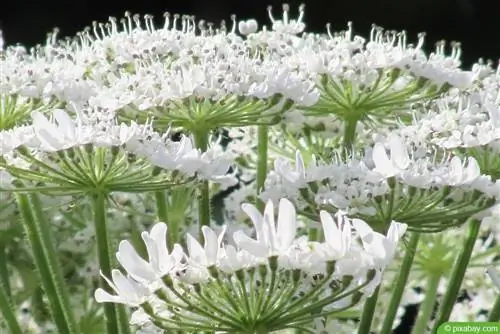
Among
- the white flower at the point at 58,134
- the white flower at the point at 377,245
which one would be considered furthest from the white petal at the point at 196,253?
the white flower at the point at 58,134

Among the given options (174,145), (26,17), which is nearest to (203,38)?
(174,145)

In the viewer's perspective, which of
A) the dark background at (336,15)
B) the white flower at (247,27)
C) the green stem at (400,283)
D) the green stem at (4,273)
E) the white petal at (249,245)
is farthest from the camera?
the dark background at (336,15)

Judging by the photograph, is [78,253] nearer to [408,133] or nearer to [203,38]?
[203,38]

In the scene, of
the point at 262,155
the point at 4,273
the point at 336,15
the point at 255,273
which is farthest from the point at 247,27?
the point at 336,15

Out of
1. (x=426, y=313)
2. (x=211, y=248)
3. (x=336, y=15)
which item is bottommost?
(x=426, y=313)

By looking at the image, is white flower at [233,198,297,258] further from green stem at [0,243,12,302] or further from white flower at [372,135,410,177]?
green stem at [0,243,12,302]

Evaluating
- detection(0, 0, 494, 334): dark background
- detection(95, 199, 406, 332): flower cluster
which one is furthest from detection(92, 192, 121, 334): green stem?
detection(0, 0, 494, 334): dark background

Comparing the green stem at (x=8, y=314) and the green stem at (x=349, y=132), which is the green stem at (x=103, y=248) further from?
the green stem at (x=349, y=132)

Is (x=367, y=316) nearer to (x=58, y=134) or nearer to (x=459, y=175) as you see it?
(x=459, y=175)
